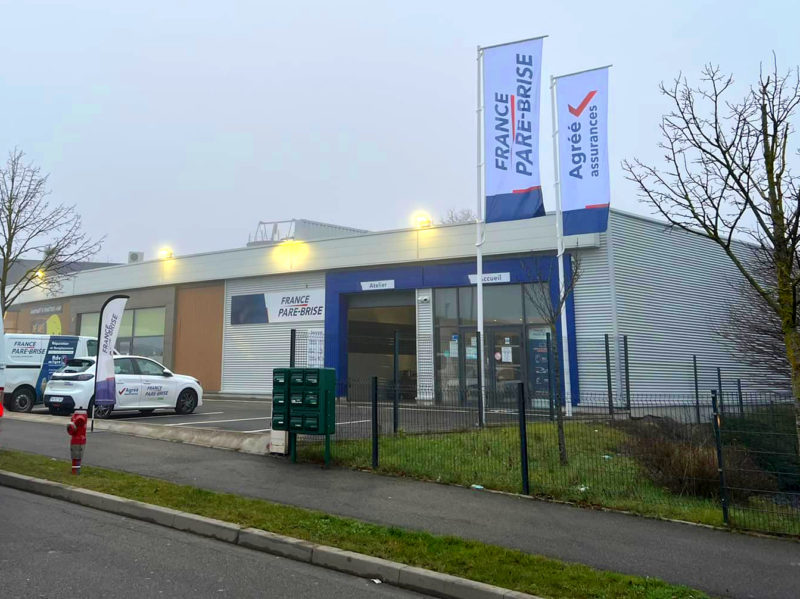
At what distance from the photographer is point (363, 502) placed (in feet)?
26.8

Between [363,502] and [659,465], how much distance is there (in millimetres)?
4695

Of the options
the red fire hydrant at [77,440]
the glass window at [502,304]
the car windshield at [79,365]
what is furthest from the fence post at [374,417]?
the glass window at [502,304]

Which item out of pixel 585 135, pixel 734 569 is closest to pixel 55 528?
pixel 734 569

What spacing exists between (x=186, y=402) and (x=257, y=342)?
9853mm

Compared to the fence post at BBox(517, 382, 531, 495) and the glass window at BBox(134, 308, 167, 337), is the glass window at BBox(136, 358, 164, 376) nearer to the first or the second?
the fence post at BBox(517, 382, 531, 495)

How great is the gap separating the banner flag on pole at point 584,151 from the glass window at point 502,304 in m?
3.82

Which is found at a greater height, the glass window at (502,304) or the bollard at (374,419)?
the glass window at (502,304)

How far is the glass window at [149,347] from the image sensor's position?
31203mm

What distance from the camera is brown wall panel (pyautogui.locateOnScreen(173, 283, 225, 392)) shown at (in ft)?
94.8

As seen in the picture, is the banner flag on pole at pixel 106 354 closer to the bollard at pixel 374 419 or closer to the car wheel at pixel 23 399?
the car wheel at pixel 23 399

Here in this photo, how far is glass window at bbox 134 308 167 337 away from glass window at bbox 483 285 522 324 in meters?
17.4

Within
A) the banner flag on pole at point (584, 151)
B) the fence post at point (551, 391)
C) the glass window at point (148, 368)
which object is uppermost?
the banner flag on pole at point (584, 151)

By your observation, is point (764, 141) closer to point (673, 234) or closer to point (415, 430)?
point (415, 430)

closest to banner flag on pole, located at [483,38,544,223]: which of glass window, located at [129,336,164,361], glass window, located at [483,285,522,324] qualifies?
glass window, located at [483,285,522,324]
